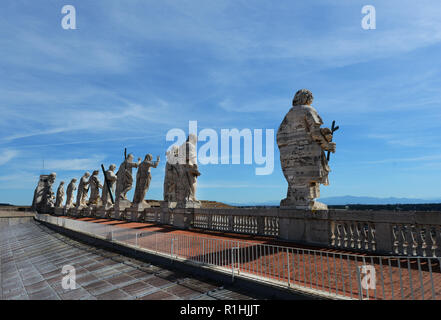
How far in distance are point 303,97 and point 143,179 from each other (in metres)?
15.3

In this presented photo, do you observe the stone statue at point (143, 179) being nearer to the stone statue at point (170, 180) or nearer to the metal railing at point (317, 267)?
the stone statue at point (170, 180)

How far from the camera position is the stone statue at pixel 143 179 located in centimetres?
2091

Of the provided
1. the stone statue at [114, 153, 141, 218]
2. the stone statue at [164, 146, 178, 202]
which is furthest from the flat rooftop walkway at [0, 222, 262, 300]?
the stone statue at [114, 153, 141, 218]

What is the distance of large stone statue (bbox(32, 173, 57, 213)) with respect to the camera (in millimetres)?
43594

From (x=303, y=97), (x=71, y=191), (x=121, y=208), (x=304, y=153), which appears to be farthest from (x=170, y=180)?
(x=71, y=191)

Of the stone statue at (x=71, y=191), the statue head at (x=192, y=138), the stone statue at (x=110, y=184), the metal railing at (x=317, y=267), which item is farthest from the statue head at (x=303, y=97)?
the stone statue at (x=71, y=191)

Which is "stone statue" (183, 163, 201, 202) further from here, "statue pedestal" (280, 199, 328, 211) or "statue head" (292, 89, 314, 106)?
"statue head" (292, 89, 314, 106)

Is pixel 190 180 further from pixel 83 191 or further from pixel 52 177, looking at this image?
pixel 52 177

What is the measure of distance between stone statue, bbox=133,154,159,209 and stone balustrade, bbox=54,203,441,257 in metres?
10.0

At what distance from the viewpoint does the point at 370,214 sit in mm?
7066

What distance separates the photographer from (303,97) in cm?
938

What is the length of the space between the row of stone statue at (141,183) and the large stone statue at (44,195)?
8.36ft
